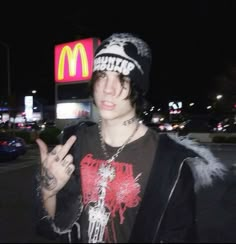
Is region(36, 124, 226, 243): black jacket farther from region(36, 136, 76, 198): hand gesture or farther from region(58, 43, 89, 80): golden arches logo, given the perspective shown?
region(58, 43, 89, 80): golden arches logo

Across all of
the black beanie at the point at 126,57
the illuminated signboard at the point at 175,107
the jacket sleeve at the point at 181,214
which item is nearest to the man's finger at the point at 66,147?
the black beanie at the point at 126,57

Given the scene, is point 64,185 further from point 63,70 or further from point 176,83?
point 176,83

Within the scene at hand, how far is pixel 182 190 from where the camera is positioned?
79.7 inches

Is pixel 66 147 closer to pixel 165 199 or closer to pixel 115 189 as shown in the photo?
pixel 115 189

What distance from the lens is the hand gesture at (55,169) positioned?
2.09 metres

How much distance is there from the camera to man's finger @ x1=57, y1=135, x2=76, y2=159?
2.11m

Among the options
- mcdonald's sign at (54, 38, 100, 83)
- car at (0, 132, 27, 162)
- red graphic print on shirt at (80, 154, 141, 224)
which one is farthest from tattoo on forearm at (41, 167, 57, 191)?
mcdonald's sign at (54, 38, 100, 83)

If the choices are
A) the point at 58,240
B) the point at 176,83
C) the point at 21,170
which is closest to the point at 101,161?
the point at 58,240

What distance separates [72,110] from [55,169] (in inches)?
983

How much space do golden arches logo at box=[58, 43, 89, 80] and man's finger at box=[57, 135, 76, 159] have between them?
24035 millimetres

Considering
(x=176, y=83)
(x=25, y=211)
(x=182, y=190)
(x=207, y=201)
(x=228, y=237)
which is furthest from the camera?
(x=176, y=83)

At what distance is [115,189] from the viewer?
2119mm

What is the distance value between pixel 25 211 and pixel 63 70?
1959 centimetres

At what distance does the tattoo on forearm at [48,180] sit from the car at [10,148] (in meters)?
18.0
